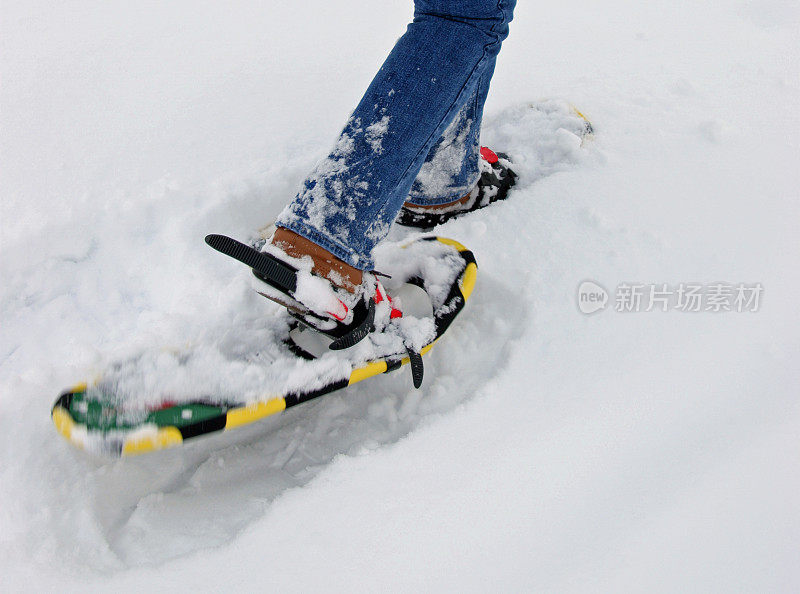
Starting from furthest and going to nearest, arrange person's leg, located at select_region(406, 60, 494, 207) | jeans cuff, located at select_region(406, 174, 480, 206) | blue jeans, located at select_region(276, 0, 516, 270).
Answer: jeans cuff, located at select_region(406, 174, 480, 206)
person's leg, located at select_region(406, 60, 494, 207)
blue jeans, located at select_region(276, 0, 516, 270)

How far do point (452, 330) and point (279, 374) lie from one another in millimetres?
378

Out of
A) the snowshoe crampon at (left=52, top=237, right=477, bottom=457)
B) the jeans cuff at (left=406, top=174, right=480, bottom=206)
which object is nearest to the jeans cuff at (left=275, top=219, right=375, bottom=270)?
the snowshoe crampon at (left=52, top=237, right=477, bottom=457)

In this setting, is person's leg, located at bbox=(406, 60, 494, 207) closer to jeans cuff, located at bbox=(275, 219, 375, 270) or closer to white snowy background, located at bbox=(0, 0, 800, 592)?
white snowy background, located at bbox=(0, 0, 800, 592)

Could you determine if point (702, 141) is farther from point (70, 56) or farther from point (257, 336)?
point (70, 56)

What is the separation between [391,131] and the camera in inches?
30.8

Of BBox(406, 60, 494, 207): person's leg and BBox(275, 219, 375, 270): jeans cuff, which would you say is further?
BBox(406, 60, 494, 207): person's leg

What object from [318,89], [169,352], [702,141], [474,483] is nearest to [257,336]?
[169,352]

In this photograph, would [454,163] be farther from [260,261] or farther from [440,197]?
[260,261]

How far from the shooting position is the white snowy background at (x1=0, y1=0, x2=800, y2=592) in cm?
70

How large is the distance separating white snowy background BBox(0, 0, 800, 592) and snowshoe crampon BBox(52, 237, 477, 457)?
0.27 ft

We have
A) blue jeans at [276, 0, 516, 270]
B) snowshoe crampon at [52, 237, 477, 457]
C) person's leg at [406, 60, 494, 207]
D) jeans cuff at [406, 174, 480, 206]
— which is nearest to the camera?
snowshoe crampon at [52, 237, 477, 457]

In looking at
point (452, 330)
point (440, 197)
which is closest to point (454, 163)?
point (440, 197)

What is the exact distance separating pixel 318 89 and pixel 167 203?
2.08 ft

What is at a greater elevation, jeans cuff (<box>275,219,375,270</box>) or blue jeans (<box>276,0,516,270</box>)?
blue jeans (<box>276,0,516,270</box>)
